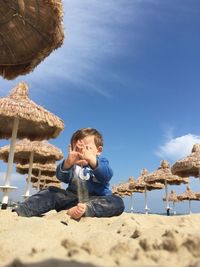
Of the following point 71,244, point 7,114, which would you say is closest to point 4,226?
point 71,244

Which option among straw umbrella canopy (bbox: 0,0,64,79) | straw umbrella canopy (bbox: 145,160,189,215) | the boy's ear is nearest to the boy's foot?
the boy's ear

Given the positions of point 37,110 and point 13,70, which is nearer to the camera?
point 13,70

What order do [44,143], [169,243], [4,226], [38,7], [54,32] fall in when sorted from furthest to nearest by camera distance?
[44,143]
[54,32]
[38,7]
[4,226]
[169,243]

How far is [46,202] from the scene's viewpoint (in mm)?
2881

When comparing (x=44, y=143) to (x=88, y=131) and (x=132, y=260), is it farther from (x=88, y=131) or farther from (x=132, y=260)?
(x=132, y=260)

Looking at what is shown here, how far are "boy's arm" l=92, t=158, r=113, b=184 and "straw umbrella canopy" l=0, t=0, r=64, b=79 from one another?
1.51 meters

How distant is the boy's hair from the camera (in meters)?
2.91

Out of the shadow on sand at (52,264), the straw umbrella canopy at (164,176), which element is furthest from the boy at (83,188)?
the straw umbrella canopy at (164,176)

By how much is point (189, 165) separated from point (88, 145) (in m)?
9.93

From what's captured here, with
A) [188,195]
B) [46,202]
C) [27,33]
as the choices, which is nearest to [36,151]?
[27,33]

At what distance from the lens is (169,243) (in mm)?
1046

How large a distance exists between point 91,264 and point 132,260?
14 centimetres

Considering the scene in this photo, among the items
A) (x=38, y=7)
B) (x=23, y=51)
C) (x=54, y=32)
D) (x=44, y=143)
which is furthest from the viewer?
(x=44, y=143)

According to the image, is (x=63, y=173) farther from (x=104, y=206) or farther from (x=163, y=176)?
(x=163, y=176)
